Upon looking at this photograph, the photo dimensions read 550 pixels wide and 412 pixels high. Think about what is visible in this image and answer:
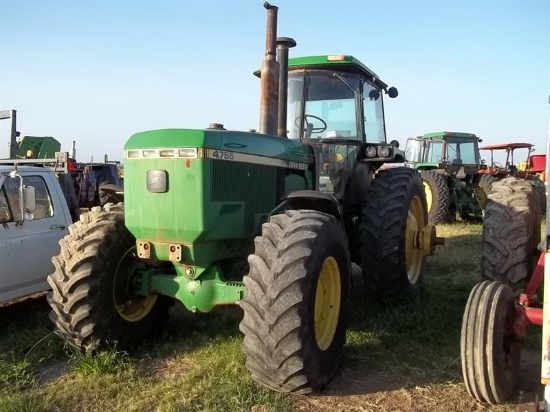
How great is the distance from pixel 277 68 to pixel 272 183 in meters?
1.05

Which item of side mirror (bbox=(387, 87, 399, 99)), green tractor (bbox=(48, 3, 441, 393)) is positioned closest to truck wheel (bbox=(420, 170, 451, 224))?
side mirror (bbox=(387, 87, 399, 99))

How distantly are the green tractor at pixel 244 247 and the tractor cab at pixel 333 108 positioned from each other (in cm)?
31

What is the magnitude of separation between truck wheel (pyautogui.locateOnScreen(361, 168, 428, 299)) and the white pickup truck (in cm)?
316

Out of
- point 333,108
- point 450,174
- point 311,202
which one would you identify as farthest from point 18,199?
point 450,174

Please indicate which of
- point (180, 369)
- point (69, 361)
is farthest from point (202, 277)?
point (69, 361)

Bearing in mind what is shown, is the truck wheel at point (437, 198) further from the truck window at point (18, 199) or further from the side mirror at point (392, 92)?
the truck window at point (18, 199)

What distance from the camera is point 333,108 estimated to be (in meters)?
5.55

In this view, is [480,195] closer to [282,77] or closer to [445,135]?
[445,135]

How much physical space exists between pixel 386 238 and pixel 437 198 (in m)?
7.10

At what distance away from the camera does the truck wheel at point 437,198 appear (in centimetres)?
1148

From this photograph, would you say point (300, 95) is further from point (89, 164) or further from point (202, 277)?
point (89, 164)

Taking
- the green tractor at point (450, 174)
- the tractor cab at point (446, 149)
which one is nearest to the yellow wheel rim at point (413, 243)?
the green tractor at point (450, 174)

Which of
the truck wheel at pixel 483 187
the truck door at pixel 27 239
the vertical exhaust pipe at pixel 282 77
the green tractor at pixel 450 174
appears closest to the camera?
the vertical exhaust pipe at pixel 282 77

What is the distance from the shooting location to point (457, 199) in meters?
12.6
